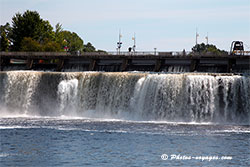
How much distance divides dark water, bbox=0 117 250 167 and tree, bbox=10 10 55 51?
73199 millimetres

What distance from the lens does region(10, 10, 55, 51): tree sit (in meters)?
127

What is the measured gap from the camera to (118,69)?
79.9 meters

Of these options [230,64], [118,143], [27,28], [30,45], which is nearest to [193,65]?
[230,64]

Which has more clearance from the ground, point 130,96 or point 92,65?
point 92,65

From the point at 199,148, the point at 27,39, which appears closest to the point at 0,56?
the point at 27,39

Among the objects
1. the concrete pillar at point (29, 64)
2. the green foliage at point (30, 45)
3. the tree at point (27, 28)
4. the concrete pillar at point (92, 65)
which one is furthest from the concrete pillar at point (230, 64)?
the tree at point (27, 28)

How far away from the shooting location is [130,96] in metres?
64.6

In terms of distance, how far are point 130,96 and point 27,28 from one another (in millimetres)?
68093

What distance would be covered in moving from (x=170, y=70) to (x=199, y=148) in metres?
36.3

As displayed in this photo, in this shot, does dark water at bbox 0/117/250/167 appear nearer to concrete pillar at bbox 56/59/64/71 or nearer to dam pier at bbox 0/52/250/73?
dam pier at bbox 0/52/250/73

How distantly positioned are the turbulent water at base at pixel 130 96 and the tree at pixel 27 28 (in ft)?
176

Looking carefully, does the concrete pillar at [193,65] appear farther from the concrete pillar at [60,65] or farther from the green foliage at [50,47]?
the green foliage at [50,47]

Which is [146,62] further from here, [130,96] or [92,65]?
[130,96]

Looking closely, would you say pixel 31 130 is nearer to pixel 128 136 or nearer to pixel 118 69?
pixel 128 136
